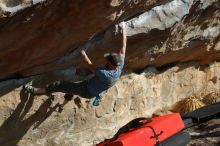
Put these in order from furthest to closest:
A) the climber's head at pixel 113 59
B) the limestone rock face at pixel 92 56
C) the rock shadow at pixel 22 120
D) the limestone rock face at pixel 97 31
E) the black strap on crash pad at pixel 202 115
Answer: the black strap on crash pad at pixel 202 115 < the rock shadow at pixel 22 120 < the climber's head at pixel 113 59 < the limestone rock face at pixel 92 56 < the limestone rock face at pixel 97 31

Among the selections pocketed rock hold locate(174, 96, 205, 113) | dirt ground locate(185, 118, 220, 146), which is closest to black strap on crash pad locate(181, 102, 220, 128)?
dirt ground locate(185, 118, 220, 146)

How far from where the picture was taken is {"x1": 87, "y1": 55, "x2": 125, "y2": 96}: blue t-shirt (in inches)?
328

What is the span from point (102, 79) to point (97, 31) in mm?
876

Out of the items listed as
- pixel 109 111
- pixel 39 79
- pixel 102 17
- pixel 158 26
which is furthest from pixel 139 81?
pixel 102 17

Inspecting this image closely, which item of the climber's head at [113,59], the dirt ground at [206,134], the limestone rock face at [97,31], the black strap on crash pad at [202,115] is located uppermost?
the limestone rock face at [97,31]

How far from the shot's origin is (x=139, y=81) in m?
11.7

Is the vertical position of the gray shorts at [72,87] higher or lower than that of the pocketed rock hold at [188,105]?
higher

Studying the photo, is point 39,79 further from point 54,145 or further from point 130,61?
point 130,61

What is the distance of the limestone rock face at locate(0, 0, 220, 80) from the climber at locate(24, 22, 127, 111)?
36 cm

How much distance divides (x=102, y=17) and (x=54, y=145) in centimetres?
338

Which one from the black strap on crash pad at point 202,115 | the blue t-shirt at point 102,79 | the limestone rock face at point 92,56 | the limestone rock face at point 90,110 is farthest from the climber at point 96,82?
the black strap on crash pad at point 202,115

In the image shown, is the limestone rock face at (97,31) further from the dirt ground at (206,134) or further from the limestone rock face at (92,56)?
the dirt ground at (206,134)

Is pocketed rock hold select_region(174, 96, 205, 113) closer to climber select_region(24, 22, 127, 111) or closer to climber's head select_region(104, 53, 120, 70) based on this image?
climber select_region(24, 22, 127, 111)

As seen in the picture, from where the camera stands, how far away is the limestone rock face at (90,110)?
9.15m
